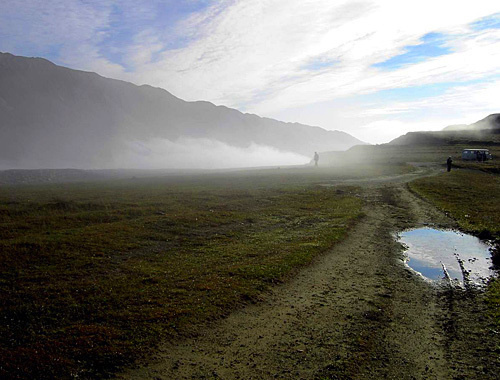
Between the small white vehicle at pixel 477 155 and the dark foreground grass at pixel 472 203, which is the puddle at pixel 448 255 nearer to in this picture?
the dark foreground grass at pixel 472 203

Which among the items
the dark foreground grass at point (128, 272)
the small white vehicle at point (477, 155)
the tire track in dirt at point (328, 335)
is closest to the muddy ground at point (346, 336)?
the tire track in dirt at point (328, 335)

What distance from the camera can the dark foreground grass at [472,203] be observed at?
1911 centimetres

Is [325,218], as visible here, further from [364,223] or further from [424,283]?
[424,283]

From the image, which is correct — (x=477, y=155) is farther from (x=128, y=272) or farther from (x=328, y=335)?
(x=128, y=272)

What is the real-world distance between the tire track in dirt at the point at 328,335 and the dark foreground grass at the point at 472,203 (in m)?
3.34

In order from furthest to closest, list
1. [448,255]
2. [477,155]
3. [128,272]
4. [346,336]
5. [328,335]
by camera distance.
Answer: [477,155]
[448,255]
[128,272]
[328,335]
[346,336]

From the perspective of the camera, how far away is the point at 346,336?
11.7 m

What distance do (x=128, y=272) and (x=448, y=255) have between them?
1941cm

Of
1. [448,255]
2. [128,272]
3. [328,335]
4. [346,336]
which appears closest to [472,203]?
[448,255]

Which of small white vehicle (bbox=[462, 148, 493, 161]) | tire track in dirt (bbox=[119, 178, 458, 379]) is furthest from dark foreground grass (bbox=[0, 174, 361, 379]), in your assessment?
small white vehicle (bbox=[462, 148, 493, 161])

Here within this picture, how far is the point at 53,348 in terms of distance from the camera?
35.0ft

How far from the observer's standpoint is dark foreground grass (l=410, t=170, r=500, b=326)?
62.7 ft

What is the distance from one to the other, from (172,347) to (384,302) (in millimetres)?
9154

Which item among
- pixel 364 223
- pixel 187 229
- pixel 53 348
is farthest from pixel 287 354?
pixel 364 223
